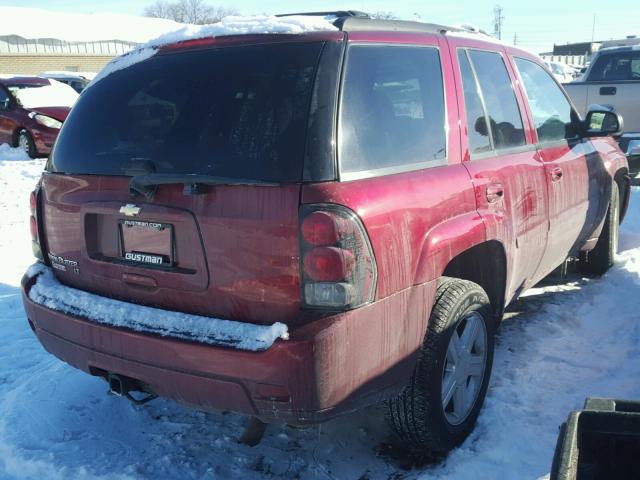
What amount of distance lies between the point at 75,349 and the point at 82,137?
97 centimetres

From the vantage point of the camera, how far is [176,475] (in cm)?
293

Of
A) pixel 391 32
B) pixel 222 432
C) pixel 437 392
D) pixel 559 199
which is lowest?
pixel 222 432

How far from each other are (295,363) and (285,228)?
0.48 metres

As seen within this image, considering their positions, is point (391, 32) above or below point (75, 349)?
above

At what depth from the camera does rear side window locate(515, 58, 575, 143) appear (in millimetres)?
4172

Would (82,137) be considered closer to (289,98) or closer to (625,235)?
(289,98)

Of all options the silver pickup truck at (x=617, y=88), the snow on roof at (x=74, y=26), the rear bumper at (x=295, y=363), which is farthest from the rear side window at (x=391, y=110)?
the snow on roof at (x=74, y=26)

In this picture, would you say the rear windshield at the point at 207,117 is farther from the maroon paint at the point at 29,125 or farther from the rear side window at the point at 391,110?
the maroon paint at the point at 29,125

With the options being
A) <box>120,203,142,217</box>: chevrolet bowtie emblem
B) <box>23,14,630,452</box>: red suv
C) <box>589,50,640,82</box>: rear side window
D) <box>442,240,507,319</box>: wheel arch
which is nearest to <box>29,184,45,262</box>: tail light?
<box>23,14,630,452</box>: red suv

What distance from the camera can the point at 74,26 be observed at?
44.5 m

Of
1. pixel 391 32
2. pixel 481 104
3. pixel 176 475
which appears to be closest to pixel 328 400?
pixel 176 475

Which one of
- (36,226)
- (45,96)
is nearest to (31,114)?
(45,96)

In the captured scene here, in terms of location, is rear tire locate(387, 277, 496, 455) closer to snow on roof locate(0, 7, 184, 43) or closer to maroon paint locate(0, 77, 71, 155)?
maroon paint locate(0, 77, 71, 155)

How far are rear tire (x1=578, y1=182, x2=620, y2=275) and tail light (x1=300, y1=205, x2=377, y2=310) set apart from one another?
389 cm
